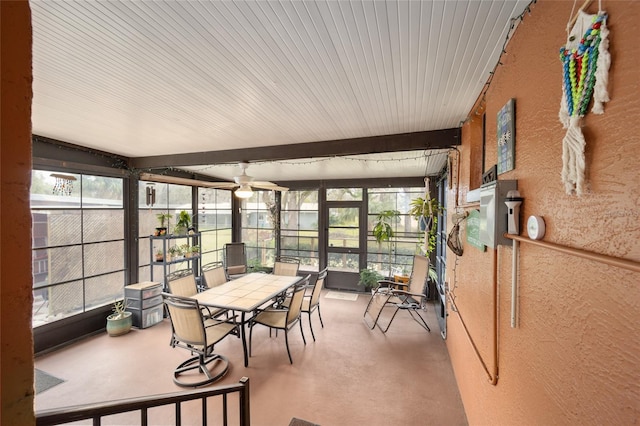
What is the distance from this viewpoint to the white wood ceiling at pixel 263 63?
1.17 meters

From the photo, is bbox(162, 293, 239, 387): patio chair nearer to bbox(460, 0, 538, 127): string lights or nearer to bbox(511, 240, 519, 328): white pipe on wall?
bbox(511, 240, 519, 328): white pipe on wall

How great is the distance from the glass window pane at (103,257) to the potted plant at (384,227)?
4.50m

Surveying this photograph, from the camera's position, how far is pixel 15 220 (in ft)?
1.71

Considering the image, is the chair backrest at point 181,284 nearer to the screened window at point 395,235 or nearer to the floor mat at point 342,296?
the floor mat at point 342,296

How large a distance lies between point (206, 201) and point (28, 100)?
549cm

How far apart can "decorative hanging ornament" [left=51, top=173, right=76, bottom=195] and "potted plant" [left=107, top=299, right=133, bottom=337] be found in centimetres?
173

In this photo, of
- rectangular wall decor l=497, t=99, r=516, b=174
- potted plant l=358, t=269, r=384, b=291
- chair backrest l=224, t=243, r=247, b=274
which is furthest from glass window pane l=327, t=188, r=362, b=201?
rectangular wall decor l=497, t=99, r=516, b=174

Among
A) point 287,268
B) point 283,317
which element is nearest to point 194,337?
point 283,317

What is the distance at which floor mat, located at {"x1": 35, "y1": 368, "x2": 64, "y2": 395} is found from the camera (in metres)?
2.50

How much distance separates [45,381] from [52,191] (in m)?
2.19

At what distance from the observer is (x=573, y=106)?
29.4 inches

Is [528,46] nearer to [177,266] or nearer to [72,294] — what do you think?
[72,294]

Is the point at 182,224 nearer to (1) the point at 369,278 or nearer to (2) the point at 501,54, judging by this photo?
(1) the point at 369,278

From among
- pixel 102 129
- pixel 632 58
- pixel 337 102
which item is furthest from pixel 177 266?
pixel 632 58
